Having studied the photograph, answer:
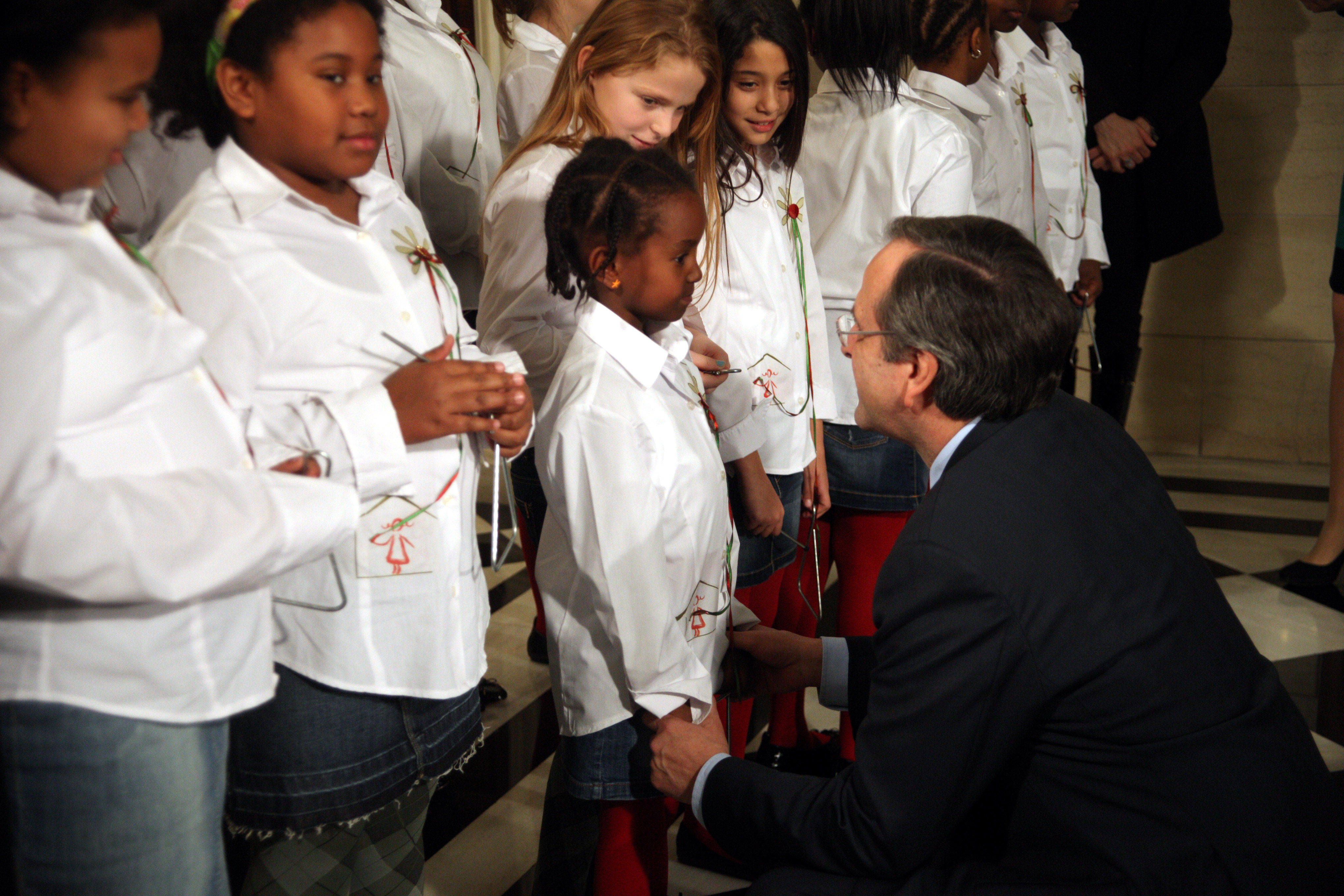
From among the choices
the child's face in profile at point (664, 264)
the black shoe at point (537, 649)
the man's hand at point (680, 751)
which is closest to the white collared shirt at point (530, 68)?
the child's face in profile at point (664, 264)

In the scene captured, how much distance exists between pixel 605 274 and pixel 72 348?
→ 0.78 m

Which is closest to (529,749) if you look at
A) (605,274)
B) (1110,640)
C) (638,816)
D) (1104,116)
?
(638,816)

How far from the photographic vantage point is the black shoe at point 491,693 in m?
2.43

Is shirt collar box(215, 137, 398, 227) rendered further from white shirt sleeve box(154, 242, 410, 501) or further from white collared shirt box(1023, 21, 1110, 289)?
white collared shirt box(1023, 21, 1110, 289)

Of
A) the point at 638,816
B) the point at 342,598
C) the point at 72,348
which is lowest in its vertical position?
the point at 638,816

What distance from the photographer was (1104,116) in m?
3.68

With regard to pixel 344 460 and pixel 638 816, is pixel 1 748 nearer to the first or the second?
pixel 344 460

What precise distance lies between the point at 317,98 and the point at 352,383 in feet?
0.82

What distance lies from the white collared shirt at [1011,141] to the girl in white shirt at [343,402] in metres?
1.77

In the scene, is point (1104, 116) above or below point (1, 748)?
above

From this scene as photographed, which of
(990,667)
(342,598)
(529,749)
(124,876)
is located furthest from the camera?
(529,749)

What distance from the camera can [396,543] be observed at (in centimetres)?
106

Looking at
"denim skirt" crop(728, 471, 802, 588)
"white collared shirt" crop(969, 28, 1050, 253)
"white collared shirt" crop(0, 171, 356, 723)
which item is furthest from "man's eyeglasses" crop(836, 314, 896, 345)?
"white collared shirt" crop(969, 28, 1050, 253)

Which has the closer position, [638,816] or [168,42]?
[168,42]
